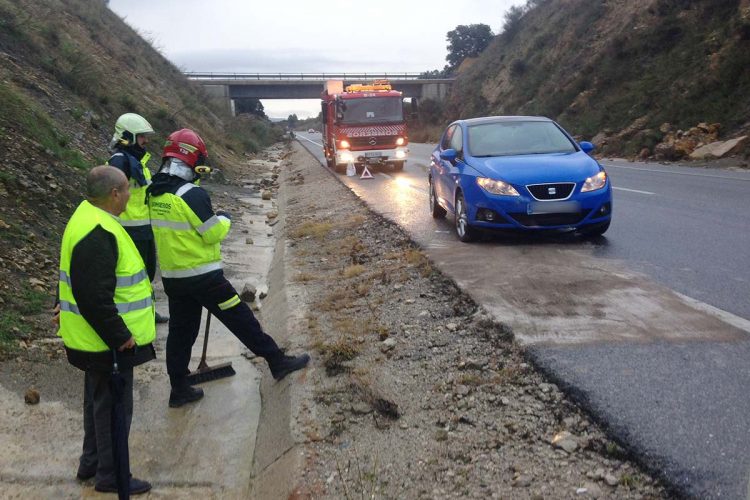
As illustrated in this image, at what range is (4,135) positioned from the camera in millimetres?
9227

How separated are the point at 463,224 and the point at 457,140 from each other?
1.80m

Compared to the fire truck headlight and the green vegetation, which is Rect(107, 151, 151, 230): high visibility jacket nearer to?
the green vegetation

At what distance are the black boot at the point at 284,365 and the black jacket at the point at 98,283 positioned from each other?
1.80 meters

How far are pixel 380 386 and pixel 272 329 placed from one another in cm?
257

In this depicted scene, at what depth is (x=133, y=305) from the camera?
3.78 m

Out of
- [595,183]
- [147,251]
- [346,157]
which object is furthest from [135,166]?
[346,157]

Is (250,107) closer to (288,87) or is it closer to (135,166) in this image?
(288,87)

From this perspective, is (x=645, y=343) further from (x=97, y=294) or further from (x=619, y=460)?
(x=97, y=294)

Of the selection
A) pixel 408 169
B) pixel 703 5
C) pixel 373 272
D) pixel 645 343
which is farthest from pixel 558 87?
pixel 645 343

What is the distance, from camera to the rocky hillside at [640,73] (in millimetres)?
23797

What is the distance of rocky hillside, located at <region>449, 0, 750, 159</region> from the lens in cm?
2380

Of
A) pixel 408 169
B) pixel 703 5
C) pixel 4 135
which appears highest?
pixel 703 5

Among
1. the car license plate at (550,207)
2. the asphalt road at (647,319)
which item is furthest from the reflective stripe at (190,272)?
the car license plate at (550,207)

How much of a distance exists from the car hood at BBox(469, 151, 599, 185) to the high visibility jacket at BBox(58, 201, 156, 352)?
18.0ft
